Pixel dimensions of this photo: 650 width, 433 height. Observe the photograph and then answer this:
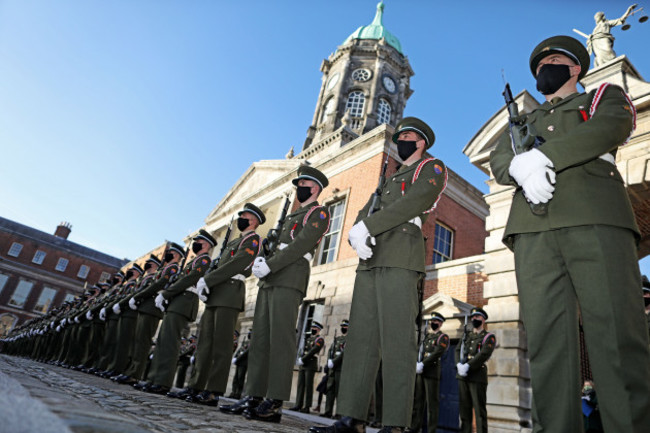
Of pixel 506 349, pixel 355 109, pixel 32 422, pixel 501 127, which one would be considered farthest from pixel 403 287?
pixel 355 109

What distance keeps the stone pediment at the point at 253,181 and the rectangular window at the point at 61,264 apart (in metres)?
30.4

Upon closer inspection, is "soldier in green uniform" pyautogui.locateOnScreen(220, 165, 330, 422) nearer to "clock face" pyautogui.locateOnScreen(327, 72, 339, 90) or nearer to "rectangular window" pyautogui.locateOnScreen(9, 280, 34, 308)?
"clock face" pyautogui.locateOnScreen(327, 72, 339, 90)

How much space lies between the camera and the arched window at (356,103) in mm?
32750

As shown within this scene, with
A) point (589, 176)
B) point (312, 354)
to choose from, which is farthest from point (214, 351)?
point (312, 354)

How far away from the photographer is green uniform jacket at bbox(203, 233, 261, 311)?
504cm

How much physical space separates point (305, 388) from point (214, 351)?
6455 mm

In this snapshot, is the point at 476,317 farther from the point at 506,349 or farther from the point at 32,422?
the point at 32,422

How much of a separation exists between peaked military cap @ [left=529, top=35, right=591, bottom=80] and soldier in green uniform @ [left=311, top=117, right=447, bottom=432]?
3.57 ft

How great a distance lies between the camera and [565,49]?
2678 mm

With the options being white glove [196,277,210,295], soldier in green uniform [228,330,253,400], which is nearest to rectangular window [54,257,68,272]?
soldier in green uniform [228,330,253,400]

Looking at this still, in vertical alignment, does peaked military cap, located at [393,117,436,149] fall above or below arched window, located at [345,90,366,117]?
below

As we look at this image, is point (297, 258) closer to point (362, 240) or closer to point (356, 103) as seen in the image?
point (362, 240)

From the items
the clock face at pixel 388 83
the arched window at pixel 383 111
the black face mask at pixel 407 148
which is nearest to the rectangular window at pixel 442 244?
the black face mask at pixel 407 148

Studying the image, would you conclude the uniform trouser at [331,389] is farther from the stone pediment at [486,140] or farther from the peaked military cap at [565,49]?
the peaked military cap at [565,49]
